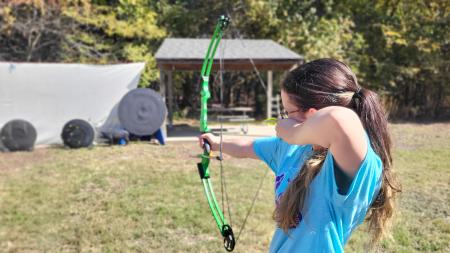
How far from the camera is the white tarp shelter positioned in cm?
888

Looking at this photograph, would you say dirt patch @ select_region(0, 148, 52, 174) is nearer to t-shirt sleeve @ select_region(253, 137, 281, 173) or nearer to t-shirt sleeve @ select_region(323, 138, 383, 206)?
t-shirt sleeve @ select_region(253, 137, 281, 173)

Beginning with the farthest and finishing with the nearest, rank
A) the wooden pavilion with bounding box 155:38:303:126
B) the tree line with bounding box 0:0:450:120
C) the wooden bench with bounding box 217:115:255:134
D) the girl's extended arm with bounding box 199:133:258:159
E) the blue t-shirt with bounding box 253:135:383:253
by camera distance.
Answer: the tree line with bounding box 0:0:450:120, the wooden pavilion with bounding box 155:38:303:126, the wooden bench with bounding box 217:115:255:134, the girl's extended arm with bounding box 199:133:258:159, the blue t-shirt with bounding box 253:135:383:253

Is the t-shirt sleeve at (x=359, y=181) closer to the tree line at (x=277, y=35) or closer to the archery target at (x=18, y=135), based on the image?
the archery target at (x=18, y=135)

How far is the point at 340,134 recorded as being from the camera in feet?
3.62

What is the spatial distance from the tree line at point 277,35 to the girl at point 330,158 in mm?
12630

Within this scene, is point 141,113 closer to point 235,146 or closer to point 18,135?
point 18,135

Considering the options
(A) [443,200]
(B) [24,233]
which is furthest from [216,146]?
(A) [443,200]

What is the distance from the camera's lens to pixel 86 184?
5.72 m

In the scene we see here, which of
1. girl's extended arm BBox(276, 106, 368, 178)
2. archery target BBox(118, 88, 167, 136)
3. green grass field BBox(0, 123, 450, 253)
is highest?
girl's extended arm BBox(276, 106, 368, 178)

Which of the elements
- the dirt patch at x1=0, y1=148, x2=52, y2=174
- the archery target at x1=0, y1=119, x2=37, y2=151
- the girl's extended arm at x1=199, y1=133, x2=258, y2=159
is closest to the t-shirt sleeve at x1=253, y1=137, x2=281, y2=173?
the girl's extended arm at x1=199, y1=133, x2=258, y2=159

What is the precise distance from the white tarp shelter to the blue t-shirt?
8.71 m

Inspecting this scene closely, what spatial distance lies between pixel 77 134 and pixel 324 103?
26.6ft

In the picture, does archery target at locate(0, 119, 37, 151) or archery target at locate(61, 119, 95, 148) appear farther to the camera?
archery target at locate(61, 119, 95, 148)

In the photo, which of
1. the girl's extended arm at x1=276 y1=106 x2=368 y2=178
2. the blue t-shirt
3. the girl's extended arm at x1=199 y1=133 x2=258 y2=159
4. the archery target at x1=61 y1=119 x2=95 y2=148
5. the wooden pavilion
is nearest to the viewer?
the girl's extended arm at x1=276 y1=106 x2=368 y2=178
